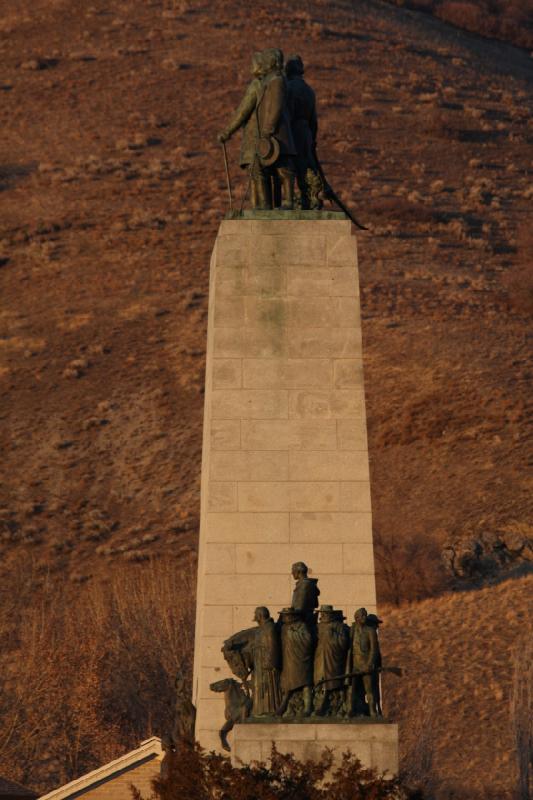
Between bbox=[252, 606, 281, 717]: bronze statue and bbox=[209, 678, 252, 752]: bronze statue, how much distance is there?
0.81ft

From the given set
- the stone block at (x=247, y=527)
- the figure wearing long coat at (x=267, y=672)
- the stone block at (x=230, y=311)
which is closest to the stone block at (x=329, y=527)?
the stone block at (x=247, y=527)

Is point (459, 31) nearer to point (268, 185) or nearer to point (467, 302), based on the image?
point (467, 302)

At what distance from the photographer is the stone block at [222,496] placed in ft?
74.5

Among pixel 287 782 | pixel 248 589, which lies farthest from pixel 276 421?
pixel 287 782

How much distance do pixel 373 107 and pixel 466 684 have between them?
60.9 meters

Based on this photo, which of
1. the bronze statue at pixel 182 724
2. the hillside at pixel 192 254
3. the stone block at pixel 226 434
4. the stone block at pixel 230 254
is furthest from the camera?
the hillside at pixel 192 254

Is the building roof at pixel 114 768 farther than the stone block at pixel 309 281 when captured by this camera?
Yes

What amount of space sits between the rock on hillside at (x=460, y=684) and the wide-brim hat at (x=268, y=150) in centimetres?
2062

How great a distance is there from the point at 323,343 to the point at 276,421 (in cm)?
121

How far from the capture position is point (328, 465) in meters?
22.9

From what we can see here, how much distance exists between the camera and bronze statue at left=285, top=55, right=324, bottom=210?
24.4 meters

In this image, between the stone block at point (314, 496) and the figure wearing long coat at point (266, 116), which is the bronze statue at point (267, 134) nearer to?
the figure wearing long coat at point (266, 116)

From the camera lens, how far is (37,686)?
5141 centimetres

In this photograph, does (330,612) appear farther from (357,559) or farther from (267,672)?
(357,559)
